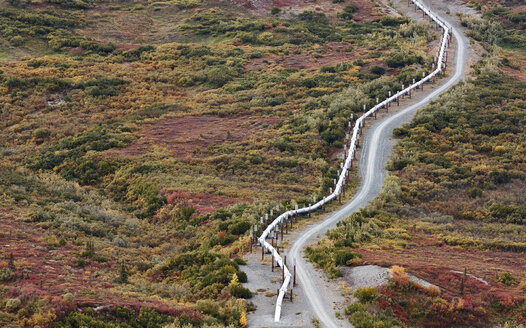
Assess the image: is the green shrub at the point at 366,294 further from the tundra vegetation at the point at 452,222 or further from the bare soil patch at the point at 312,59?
the bare soil patch at the point at 312,59

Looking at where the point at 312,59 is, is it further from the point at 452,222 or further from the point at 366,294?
the point at 366,294

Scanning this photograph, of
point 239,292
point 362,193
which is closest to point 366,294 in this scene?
point 239,292

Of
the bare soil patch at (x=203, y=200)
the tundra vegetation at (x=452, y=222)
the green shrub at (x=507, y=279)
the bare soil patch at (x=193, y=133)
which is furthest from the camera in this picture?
the bare soil patch at (x=193, y=133)

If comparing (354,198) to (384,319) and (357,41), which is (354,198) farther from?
(357,41)

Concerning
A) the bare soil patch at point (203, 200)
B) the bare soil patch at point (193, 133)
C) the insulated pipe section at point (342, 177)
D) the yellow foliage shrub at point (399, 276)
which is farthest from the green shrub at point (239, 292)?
the bare soil patch at point (193, 133)

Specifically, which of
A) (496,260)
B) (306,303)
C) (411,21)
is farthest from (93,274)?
(411,21)

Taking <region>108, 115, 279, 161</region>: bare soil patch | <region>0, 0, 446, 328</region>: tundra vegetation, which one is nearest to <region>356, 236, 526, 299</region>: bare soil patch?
<region>0, 0, 446, 328</region>: tundra vegetation
